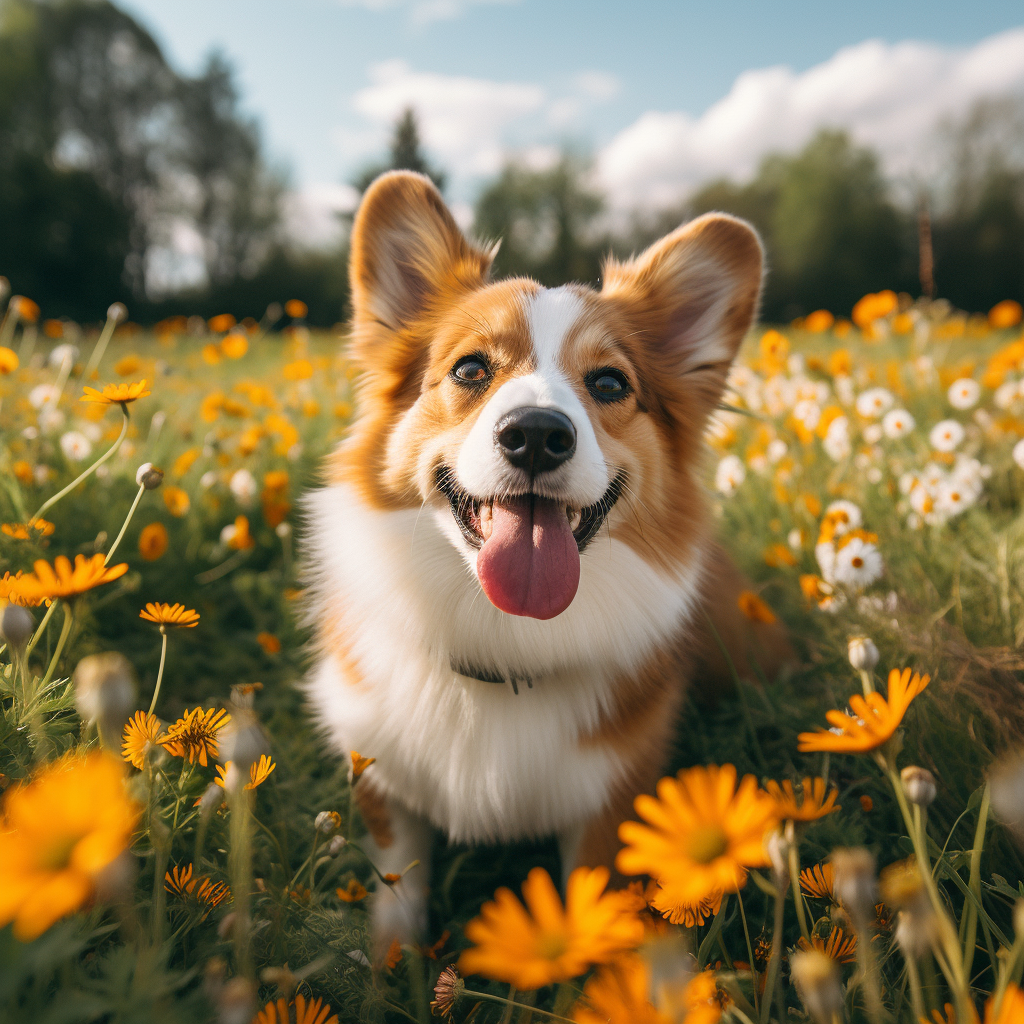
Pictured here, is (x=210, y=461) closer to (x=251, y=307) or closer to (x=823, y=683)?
(x=823, y=683)

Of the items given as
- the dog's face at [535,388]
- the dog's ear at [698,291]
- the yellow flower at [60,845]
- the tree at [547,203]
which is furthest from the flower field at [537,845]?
the tree at [547,203]

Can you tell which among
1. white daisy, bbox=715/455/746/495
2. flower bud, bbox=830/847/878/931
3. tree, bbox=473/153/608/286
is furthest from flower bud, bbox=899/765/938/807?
tree, bbox=473/153/608/286

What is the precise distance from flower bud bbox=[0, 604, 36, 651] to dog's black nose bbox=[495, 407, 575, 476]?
994mm

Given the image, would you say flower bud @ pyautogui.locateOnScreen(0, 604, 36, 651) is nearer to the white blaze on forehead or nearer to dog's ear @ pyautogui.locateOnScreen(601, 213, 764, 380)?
the white blaze on forehead

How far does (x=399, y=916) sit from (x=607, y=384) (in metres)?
1.51

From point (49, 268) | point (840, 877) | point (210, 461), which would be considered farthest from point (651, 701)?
point (49, 268)

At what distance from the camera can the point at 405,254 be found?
2.31 meters

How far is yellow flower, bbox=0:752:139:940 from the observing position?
21.9 inches

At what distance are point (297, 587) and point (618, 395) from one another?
1622mm

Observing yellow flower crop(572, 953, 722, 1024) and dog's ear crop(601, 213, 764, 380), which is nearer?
yellow flower crop(572, 953, 722, 1024)

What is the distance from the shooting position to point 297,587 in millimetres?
2811

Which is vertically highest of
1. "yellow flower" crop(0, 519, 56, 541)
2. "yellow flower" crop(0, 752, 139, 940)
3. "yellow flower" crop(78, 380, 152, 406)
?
"yellow flower" crop(78, 380, 152, 406)

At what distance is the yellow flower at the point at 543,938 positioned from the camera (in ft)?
2.11

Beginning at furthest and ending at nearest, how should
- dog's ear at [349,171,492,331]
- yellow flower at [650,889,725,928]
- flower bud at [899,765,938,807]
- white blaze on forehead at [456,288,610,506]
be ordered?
dog's ear at [349,171,492,331] → white blaze on forehead at [456,288,610,506] → yellow flower at [650,889,725,928] → flower bud at [899,765,938,807]
